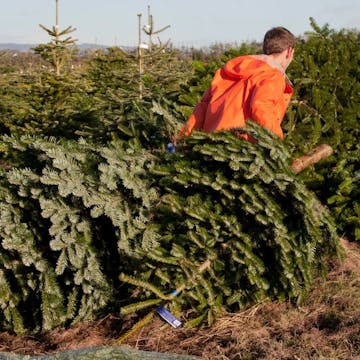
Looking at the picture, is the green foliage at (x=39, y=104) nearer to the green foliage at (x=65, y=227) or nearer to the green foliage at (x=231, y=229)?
the green foliage at (x=65, y=227)

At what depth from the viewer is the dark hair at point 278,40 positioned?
14.8 ft

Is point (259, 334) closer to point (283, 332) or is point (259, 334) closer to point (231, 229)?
point (283, 332)

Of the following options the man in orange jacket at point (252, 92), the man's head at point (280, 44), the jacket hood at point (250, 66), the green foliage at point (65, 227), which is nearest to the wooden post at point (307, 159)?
the man in orange jacket at point (252, 92)

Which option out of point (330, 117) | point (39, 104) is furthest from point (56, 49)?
point (330, 117)

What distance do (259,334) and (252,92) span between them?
1.58 metres

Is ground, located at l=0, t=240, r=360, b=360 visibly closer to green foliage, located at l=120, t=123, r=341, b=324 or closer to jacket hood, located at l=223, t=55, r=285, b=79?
green foliage, located at l=120, t=123, r=341, b=324

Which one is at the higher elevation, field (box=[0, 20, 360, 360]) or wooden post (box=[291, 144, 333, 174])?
wooden post (box=[291, 144, 333, 174])

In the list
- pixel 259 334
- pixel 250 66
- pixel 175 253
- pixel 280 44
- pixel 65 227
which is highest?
pixel 280 44

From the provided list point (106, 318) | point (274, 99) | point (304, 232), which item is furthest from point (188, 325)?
point (274, 99)

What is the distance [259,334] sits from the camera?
12.2 feet

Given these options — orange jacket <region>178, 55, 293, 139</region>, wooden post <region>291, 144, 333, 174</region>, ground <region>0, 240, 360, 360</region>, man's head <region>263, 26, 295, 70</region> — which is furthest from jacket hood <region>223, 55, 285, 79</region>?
ground <region>0, 240, 360, 360</region>

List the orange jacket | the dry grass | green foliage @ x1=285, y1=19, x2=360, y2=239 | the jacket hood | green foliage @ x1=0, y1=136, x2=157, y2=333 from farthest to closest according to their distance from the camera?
green foliage @ x1=285, y1=19, x2=360, y2=239
the jacket hood
the orange jacket
green foliage @ x1=0, y1=136, x2=157, y2=333
the dry grass

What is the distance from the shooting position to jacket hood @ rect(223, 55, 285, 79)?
4344 mm

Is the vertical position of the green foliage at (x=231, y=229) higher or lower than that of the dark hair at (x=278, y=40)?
lower
